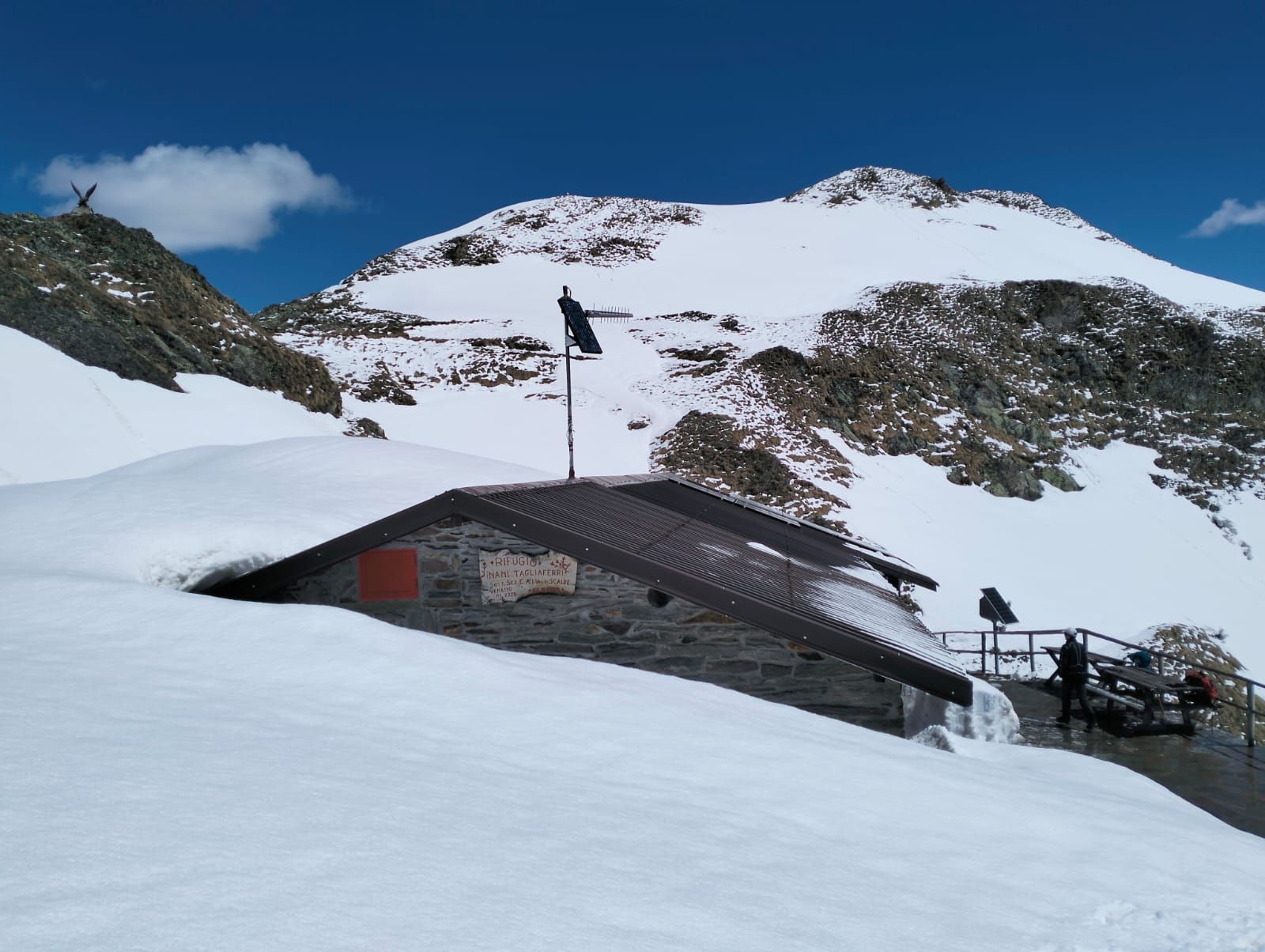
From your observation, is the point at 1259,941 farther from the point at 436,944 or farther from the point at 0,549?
the point at 0,549

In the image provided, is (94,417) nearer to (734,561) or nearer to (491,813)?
(734,561)

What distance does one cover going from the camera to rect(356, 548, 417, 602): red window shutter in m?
8.30

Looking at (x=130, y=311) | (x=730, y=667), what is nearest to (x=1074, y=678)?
(x=730, y=667)

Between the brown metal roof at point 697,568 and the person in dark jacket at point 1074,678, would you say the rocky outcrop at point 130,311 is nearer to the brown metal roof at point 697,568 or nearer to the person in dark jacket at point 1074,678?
the brown metal roof at point 697,568

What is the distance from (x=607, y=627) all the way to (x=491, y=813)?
4165mm

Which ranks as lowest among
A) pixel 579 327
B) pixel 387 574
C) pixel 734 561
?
pixel 387 574

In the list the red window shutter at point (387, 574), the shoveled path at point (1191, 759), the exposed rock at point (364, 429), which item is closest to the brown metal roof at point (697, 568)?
the red window shutter at point (387, 574)

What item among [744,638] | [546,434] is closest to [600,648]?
[744,638]

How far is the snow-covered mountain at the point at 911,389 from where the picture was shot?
3003 centimetres

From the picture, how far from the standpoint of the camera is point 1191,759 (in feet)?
33.7

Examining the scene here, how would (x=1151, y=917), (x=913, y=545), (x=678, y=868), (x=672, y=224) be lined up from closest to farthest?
(x=678, y=868), (x=1151, y=917), (x=913, y=545), (x=672, y=224)

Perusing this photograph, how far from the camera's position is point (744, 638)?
7871mm

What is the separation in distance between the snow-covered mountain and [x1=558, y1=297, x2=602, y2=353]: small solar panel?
14880 mm

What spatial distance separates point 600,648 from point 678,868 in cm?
444
